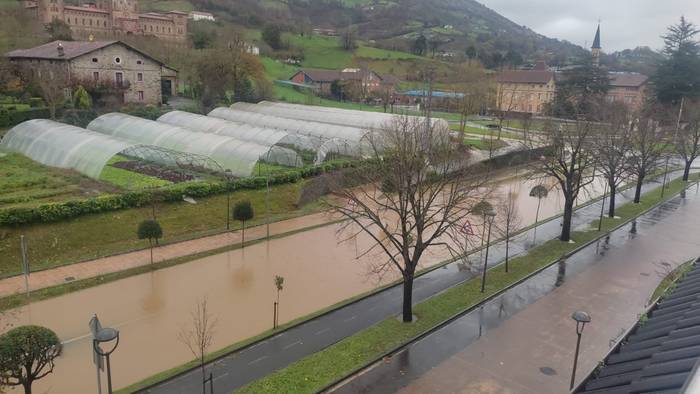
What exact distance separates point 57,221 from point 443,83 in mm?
85221

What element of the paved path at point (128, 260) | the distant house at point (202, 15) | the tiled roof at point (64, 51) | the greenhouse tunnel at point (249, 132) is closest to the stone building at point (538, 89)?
the greenhouse tunnel at point (249, 132)

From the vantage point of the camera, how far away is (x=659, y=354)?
5645mm

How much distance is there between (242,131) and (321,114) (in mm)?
13536

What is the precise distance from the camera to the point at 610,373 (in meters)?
6.35

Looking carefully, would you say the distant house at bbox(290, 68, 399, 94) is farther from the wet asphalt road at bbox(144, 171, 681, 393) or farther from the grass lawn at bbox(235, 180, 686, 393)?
the wet asphalt road at bbox(144, 171, 681, 393)

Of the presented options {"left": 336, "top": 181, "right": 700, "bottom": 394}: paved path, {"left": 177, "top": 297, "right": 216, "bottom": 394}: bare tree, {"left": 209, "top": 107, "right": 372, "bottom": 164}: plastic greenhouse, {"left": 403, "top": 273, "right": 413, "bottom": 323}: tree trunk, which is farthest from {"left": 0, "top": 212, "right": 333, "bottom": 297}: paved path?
{"left": 336, "top": 181, "right": 700, "bottom": 394}: paved path

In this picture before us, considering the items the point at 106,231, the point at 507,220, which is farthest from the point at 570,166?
the point at 106,231

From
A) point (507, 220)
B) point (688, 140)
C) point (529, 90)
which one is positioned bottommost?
point (507, 220)

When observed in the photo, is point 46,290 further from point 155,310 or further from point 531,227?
point 531,227

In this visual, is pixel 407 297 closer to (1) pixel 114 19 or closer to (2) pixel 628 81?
(1) pixel 114 19

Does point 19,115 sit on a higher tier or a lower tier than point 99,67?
lower

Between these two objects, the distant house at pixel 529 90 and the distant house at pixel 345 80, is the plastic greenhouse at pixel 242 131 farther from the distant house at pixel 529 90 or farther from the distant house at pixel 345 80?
the distant house at pixel 529 90

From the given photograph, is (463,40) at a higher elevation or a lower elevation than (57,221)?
higher

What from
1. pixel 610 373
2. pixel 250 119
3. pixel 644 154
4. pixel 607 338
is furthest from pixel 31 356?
pixel 250 119
